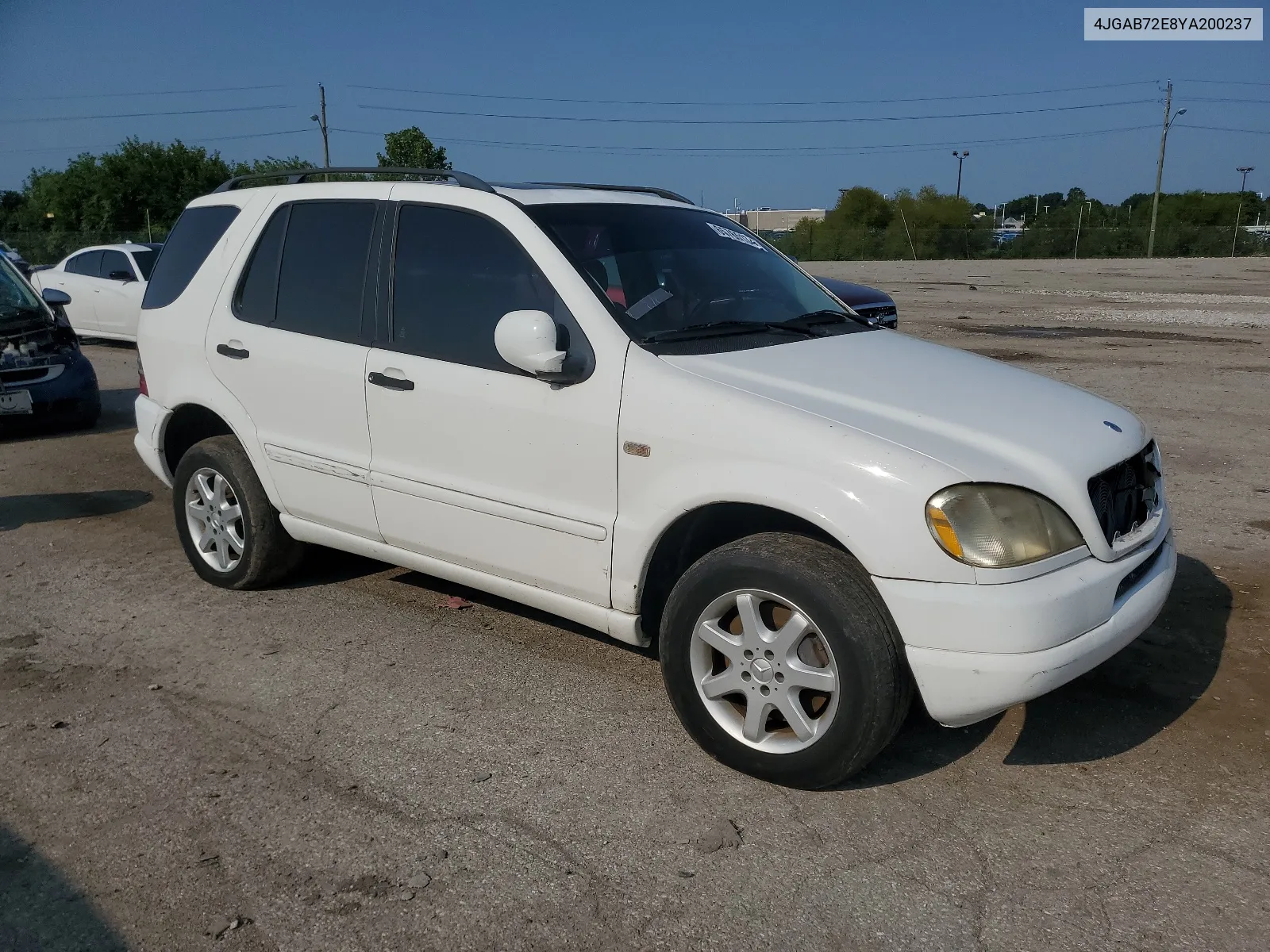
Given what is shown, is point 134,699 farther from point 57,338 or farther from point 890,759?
point 57,338

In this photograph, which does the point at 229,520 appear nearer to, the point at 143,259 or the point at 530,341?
the point at 530,341

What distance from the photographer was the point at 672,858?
3.01 m

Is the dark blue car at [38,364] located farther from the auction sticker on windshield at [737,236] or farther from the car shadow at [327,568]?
the auction sticker on windshield at [737,236]

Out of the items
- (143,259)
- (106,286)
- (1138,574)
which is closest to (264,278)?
(1138,574)

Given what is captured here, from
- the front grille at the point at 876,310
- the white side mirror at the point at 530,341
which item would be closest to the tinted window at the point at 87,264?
the front grille at the point at 876,310

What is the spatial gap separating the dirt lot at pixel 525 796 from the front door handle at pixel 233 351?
3.81 feet

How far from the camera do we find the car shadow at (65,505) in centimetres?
679

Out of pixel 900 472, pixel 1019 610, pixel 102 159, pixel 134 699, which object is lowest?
pixel 134 699

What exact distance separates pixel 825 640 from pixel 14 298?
8727 mm

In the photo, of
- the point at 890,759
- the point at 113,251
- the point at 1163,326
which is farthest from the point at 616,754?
the point at 1163,326

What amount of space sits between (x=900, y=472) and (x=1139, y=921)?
1.28 metres

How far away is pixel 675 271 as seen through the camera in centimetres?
423

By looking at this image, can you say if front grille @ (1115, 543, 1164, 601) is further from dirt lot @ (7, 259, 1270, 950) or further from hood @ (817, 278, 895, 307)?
hood @ (817, 278, 895, 307)

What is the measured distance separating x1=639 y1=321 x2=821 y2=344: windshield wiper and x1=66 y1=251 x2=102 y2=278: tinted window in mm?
14517
